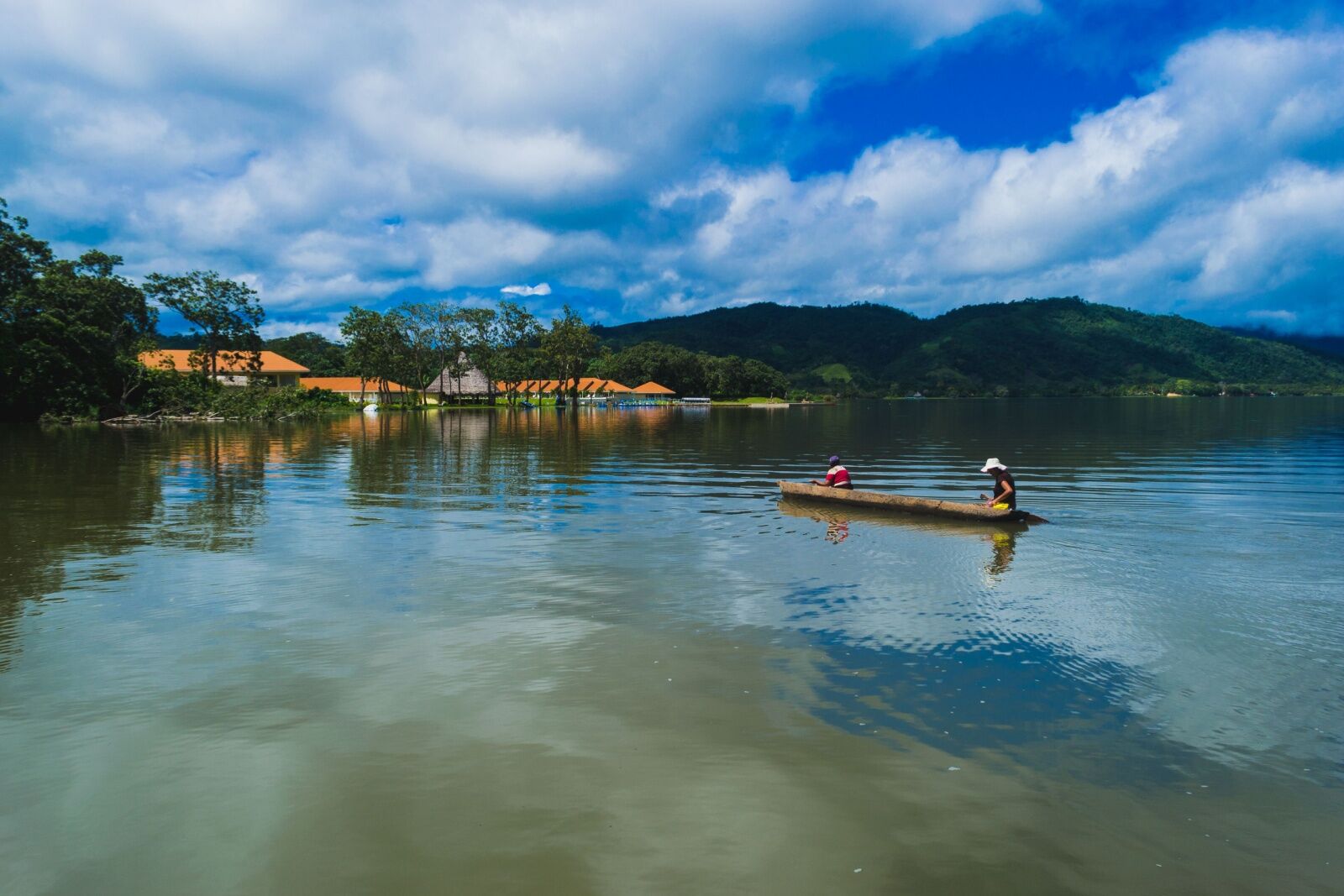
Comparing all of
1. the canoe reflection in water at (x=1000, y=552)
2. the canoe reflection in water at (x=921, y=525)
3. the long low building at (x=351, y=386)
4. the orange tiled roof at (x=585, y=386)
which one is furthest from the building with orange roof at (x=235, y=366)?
the canoe reflection in water at (x=1000, y=552)

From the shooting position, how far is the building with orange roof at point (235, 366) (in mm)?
93125

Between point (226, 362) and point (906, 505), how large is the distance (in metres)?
102

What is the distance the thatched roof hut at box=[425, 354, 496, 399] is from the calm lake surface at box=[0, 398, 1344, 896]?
378 feet

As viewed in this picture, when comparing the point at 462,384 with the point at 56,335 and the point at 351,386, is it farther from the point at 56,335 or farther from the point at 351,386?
the point at 56,335

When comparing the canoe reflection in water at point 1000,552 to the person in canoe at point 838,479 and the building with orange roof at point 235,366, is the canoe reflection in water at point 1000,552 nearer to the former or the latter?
the person in canoe at point 838,479

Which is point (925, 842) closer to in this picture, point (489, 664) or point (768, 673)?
point (768, 673)

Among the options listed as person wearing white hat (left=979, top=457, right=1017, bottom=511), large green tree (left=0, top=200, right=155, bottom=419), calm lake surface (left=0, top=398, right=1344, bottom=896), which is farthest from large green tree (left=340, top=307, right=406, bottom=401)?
person wearing white hat (left=979, top=457, right=1017, bottom=511)

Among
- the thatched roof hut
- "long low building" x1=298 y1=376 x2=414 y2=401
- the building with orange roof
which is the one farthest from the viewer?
the thatched roof hut

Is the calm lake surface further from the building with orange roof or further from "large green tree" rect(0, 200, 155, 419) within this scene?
the building with orange roof

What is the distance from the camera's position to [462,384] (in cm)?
14125

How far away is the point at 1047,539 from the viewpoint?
19219 mm

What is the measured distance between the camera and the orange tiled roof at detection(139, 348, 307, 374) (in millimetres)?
89887

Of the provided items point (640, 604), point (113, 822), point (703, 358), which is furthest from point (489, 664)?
point (703, 358)

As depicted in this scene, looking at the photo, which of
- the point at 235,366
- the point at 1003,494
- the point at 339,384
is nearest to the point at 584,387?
the point at 339,384
